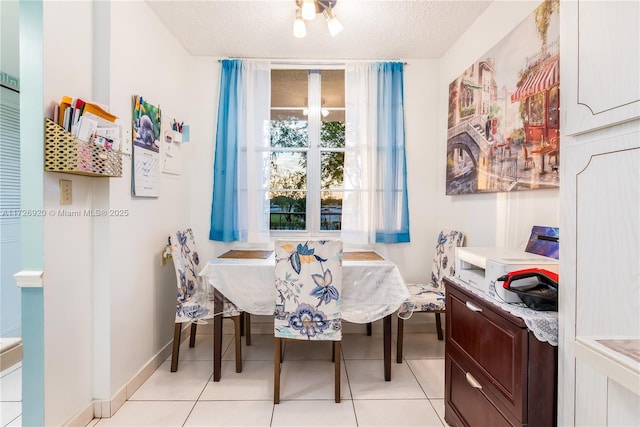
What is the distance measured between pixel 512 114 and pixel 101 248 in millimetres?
2583

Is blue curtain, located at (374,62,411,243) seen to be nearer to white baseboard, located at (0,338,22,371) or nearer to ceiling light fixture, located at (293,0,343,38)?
ceiling light fixture, located at (293,0,343,38)

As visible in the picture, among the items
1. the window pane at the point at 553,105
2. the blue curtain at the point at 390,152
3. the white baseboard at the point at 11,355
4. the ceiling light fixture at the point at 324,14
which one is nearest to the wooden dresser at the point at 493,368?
the window pane at the point at 553,105

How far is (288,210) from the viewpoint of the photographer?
123 inches

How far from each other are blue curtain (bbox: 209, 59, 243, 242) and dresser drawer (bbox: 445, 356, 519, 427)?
2.10 meters

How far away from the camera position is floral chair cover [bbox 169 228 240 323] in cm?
220

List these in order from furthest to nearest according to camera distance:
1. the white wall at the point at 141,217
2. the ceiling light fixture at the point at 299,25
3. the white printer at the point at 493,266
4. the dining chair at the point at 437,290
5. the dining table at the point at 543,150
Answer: the dining chair at the point at 437,290, the ceiling light fixture at the point at 299,25, the white wall at the point at 141,217, the dining table at the point at 543,150, the white printer at the point at 493,266

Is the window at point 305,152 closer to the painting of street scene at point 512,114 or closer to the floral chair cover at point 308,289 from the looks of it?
the painting of street scene at point 512,114

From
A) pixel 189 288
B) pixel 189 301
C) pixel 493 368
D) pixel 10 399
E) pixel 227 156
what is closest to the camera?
pixel 493 368

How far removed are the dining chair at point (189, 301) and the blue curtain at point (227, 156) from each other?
457 millimetres

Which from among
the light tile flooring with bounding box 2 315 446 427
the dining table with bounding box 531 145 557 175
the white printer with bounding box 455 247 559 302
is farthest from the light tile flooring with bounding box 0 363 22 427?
the dining table with bounding box 531 145 557 175

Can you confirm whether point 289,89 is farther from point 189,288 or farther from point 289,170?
point 189,288

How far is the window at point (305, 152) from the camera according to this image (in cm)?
311

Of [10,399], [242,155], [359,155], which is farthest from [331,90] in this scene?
[10,399]

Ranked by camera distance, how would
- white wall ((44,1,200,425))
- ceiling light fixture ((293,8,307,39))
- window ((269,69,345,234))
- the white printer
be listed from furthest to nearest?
window ((269,69,345,234)), ceiling light fixture ((293,8,307,39)), white wall ((44,1,200,425)), the white printer
